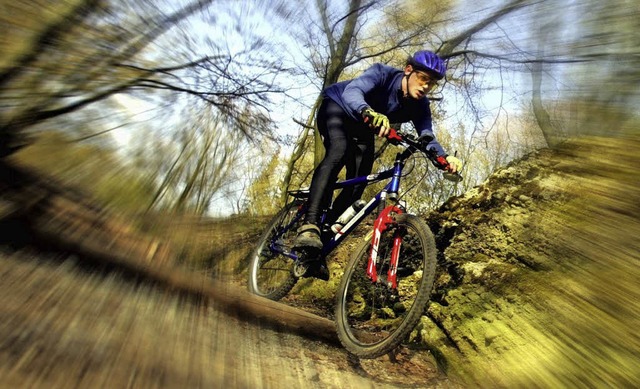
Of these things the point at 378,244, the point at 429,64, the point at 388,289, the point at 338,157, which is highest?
the point at 429,64

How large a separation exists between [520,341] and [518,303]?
45cm

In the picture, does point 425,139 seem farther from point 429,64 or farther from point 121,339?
point 121,339

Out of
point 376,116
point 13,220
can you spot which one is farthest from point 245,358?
point 376,116

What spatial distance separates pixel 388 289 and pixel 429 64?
5.20ft

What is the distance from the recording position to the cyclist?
8.76ft

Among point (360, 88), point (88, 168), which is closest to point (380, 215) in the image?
point (360, 88)

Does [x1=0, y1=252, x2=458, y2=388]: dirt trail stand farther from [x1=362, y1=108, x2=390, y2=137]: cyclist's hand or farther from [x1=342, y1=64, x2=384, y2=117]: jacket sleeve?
→ [x1=342, y1=64, x2=384, y2=117]: jacket sleeve

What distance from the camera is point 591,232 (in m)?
1.46

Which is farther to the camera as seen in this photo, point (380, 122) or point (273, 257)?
point (273, 257)

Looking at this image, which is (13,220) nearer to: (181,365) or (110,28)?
(181,365)

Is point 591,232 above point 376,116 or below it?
below

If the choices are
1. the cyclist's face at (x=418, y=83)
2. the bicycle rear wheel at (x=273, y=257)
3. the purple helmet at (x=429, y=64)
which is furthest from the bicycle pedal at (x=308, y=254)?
the purple helmet at (x=429, y=64)

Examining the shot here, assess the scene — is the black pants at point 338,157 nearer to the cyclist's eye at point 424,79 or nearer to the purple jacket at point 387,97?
the purple jacket at point 387,97

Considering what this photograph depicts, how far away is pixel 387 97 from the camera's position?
298cm
